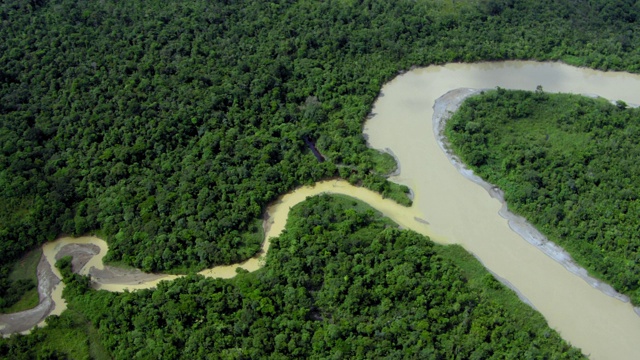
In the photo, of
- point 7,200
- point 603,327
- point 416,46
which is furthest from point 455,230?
point 7,200

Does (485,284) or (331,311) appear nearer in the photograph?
(331,311)

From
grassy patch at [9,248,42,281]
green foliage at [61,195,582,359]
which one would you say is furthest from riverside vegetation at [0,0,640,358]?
green foliage at [61,195,582,359]

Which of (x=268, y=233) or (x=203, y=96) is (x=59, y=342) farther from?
(x=203, y=96)

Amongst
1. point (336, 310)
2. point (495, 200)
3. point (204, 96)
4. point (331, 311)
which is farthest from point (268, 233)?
point (495, 200)

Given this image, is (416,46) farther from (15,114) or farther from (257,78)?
(15,114)

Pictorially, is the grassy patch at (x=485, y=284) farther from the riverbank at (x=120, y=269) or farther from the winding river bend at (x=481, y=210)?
the riverbank at (x=120, y=269)

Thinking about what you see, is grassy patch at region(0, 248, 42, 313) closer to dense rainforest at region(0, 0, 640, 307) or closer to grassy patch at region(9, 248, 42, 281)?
grassy patch at region(9, 248, 42, 281)
